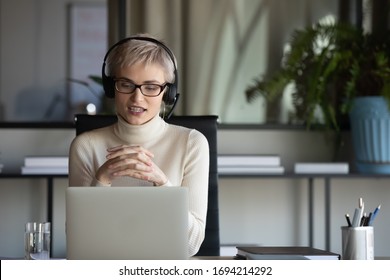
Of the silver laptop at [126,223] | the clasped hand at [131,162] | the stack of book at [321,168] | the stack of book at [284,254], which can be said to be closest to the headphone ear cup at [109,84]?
the clasped hand at [131,162]

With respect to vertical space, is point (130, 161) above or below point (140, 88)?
Result: below

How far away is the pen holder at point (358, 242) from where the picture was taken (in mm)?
1619

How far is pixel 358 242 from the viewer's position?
63.7 inches

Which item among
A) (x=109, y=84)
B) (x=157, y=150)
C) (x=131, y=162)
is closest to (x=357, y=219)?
(x=131, y=162)

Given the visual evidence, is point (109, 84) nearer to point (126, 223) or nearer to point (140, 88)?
point (140, 88)

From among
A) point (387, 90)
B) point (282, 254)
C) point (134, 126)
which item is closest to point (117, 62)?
point (134, 126)

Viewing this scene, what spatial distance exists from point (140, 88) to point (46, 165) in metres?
1.48

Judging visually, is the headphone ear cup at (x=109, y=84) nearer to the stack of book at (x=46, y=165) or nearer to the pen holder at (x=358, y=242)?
the pen holder at (x=358, y=242)

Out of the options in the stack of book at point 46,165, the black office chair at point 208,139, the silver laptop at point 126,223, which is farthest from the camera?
the stack of book at point 46,165

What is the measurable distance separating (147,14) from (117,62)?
5.84 feet

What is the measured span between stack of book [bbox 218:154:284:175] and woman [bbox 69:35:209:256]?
130 cm

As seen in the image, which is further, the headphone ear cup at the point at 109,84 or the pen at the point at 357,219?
the headphone ear cup at the point at 109,84

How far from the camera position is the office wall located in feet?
11.8

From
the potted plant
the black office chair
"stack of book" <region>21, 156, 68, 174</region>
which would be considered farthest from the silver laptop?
the potted plant
